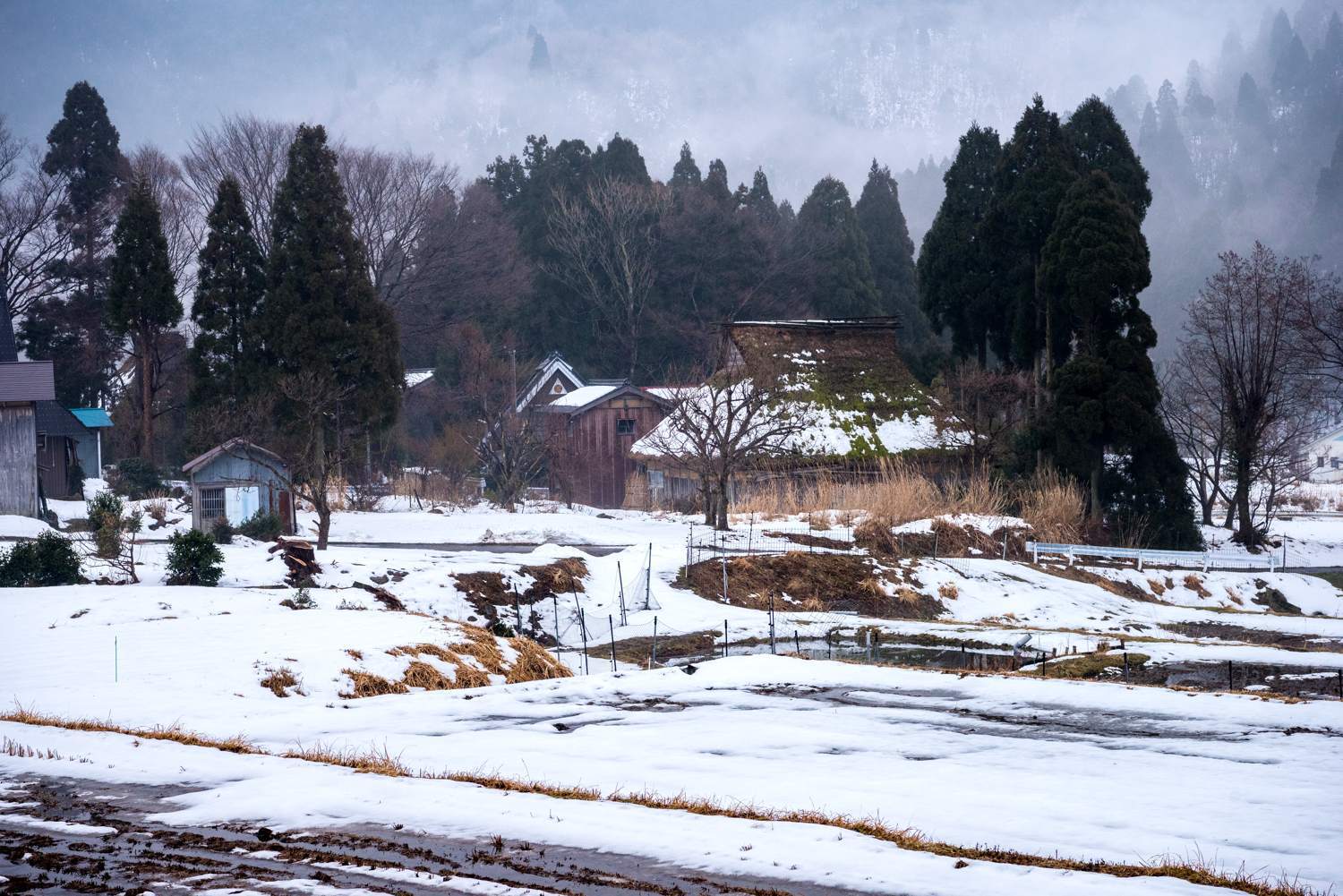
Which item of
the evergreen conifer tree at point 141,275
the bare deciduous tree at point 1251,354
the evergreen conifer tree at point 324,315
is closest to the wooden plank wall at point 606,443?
the evergreen conifer tree at point 324,315

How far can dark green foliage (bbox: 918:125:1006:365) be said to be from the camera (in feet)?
128

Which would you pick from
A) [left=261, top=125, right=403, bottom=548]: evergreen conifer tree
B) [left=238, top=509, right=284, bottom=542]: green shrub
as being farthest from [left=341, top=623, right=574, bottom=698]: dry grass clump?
[left=261, top=125, right=403, bottom=548]: evergreen conifer tree

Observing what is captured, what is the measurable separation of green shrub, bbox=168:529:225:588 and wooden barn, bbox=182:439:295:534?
25.9 feet

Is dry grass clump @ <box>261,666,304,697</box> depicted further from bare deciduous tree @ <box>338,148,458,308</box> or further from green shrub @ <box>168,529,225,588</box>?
bare deciduous tree @ <box>338,148,458,308</box>

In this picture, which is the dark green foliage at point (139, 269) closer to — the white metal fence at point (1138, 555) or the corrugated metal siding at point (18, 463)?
the corrugated metal siding at point (18, 463)

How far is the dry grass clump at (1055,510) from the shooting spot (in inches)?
1086

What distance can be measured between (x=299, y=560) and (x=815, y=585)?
356 inches

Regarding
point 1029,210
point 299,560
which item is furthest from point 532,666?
point 1029,210

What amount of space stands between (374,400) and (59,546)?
46.5 feet

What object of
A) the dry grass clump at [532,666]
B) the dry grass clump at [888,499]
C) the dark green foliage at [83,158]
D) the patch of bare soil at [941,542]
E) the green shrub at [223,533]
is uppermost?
the dark green foliage at [83,158]

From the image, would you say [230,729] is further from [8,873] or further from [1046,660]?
[1046,660]

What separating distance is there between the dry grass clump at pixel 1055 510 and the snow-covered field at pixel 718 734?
21.0 feet

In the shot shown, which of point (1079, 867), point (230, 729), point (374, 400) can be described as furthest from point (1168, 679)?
point (374, 400)

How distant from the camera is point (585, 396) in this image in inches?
1921
